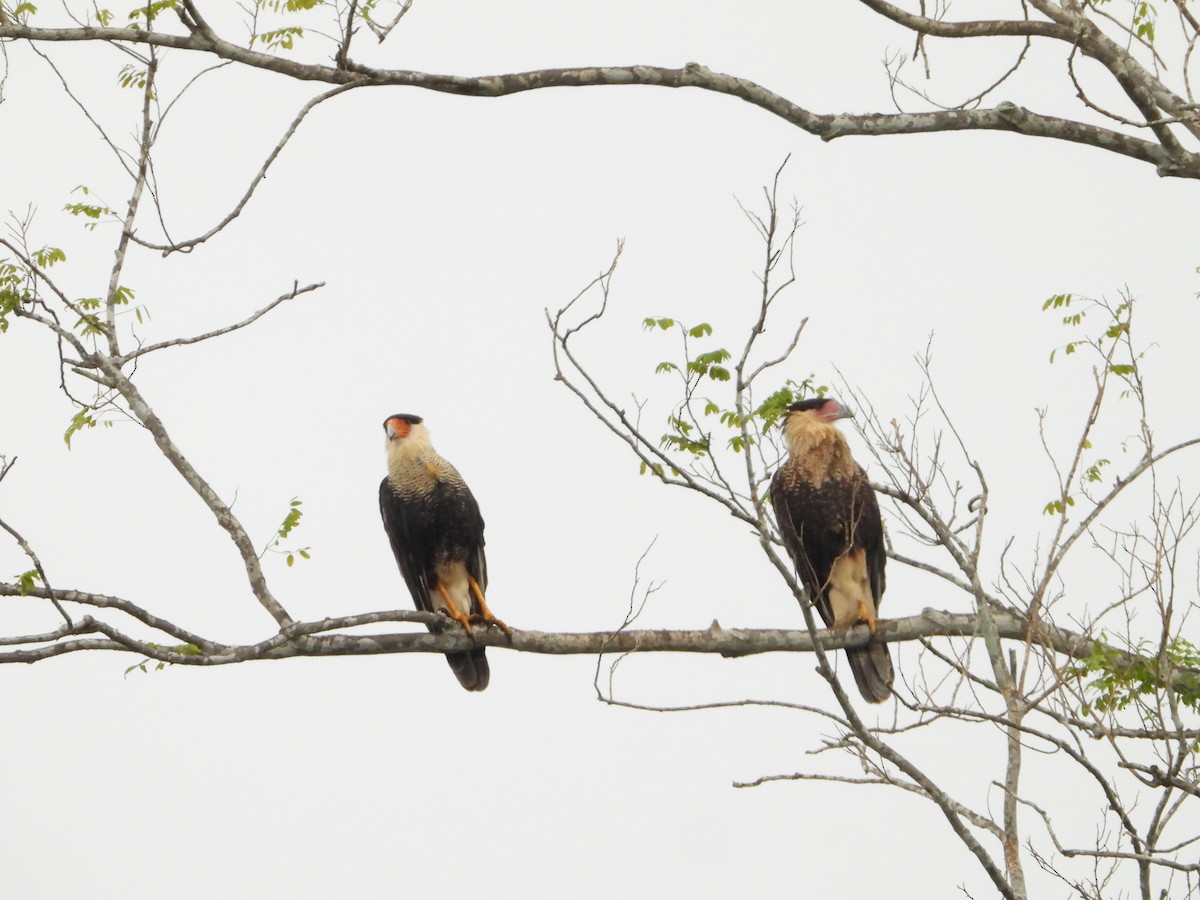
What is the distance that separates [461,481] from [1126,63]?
3.12m

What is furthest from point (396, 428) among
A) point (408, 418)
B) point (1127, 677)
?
point (1127, 677)

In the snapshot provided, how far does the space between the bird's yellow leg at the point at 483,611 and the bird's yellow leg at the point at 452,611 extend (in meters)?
0.07

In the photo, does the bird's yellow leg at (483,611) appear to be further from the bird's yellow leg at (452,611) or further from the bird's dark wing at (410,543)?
the bird's dark wing at (410,543)

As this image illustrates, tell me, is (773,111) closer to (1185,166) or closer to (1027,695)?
(1185,166)

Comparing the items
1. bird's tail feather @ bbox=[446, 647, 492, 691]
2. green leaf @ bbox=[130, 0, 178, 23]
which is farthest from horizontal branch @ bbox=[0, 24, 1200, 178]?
bird's tail feather @ bbox=[446, 647, 492, 691]

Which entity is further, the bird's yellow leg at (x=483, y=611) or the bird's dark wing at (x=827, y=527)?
the bird's dark wing at (x=827, y=527)

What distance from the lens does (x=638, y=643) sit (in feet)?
15.1

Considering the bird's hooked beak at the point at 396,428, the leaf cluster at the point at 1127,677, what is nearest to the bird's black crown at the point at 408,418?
the bird's hooked beak at the point at 396,428

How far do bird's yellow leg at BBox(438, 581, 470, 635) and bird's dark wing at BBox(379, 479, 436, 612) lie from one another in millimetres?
74

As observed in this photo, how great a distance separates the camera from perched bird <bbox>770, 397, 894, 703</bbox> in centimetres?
574

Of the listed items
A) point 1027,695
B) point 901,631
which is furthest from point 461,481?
point 1027,695

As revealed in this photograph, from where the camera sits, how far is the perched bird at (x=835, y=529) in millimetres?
5738

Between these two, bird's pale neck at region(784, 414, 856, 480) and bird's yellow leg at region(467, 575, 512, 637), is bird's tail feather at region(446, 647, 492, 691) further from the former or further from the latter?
bird's pale neck at region(784, 414, 856, 480)

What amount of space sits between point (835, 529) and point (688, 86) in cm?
222
